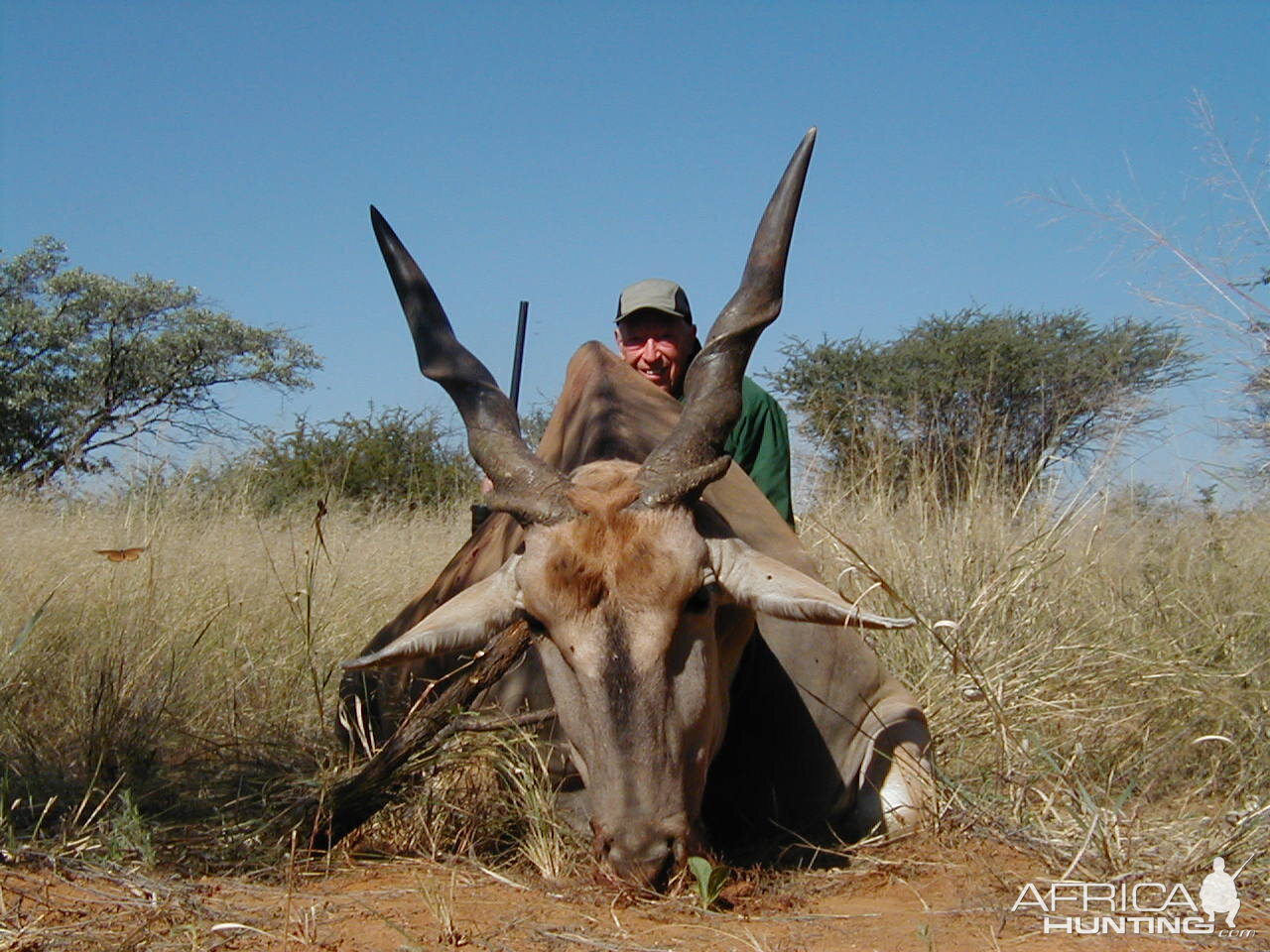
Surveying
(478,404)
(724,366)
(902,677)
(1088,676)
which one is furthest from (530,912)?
(1088,676)

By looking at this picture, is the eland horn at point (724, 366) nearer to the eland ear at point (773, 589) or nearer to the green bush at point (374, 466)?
the eland ear at point (773, 589)

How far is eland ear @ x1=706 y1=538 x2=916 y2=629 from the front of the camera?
3.18 meters

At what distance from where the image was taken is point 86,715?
14.4 feet

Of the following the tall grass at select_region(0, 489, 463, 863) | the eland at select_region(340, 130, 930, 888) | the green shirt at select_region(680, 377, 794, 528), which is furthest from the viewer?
the green shirt at select_region(680, 377, 794, 528)

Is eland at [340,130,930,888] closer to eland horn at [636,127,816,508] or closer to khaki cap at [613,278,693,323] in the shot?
eland horn at [636,127,816,508]

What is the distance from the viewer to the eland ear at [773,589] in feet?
10.4

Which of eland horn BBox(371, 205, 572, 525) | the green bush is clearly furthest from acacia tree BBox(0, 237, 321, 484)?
eland horn BBox(371, 205, 572, 525)

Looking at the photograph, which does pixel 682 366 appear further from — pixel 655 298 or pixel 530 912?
pixel 530 912

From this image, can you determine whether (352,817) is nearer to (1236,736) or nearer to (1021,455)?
(1236,736)

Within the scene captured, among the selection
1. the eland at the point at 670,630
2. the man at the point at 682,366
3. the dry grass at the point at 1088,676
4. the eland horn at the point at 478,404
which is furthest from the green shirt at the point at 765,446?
the eland horn at the point at 478,404

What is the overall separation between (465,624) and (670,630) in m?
0.60

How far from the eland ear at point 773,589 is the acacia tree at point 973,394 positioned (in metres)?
2.33

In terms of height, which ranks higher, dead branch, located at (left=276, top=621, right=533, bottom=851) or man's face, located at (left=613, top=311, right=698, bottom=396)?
man's face, located at (left=613, top=311, right=698, bottom=396)

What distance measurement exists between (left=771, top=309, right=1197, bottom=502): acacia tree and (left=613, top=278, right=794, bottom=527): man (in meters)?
1.13
